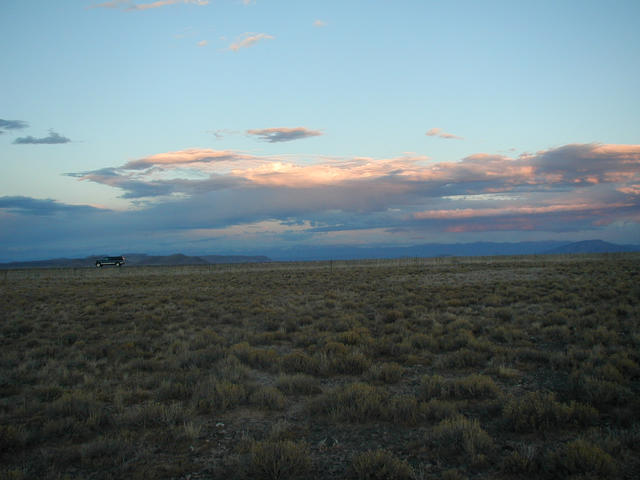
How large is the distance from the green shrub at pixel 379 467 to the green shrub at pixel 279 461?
629 mm

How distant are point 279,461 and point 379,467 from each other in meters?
1.23

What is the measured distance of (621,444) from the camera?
5.27 meters

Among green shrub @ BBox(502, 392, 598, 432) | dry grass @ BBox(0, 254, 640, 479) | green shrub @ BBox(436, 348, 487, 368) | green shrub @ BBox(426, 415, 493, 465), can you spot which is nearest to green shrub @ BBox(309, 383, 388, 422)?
dry grass @ BBox(0, 254, 640, 479)

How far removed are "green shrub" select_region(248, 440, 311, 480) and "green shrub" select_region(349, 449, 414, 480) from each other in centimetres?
63

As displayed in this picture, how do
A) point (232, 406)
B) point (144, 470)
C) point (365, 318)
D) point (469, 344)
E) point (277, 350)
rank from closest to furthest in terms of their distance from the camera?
1. point (144, 470)
2. point (232, 406)
3. point (469, 344)
4. point (277, 350)
5. point (365, 318)

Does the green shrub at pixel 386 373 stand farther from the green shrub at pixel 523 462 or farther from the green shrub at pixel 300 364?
the green shrub at pixel 523 462

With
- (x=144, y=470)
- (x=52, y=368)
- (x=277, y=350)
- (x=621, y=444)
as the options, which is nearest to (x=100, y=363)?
(x=52, y=368)

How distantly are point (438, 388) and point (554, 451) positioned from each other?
2508 mm

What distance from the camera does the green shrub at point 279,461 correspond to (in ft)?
16.2

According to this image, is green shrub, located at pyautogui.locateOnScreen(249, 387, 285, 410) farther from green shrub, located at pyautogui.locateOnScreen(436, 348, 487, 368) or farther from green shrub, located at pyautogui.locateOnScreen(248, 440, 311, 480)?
green shrub, located at pyautogui.locateOnScreen(436, 348, 487, 368)

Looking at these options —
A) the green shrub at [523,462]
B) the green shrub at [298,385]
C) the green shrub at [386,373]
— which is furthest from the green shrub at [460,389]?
the green shrub at [523,462]

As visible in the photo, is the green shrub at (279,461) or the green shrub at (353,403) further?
the green shrub at (353,403)

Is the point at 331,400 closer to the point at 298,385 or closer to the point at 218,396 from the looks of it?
the point at 298,385

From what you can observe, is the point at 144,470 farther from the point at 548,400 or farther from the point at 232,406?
the point at 548,400
